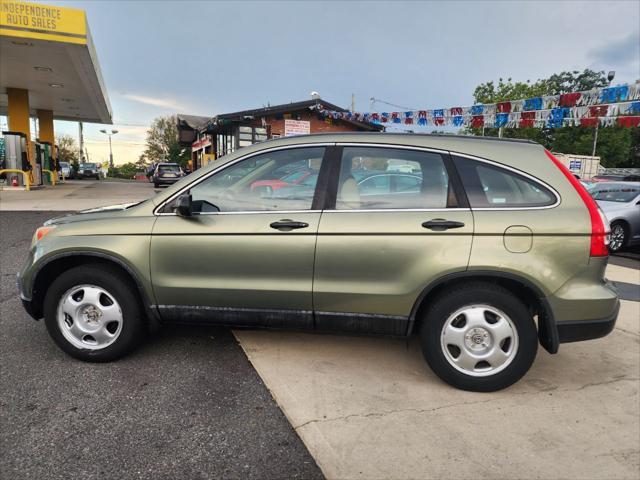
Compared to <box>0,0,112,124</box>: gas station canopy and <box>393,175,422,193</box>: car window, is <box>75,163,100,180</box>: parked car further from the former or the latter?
<box>393,175,422,193</box>: car window

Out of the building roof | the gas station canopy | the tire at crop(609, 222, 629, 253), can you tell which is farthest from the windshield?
the building roof

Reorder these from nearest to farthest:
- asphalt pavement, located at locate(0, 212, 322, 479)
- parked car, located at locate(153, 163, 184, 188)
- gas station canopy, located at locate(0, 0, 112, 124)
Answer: asphalt pavement, located at locate(0, 212, 322, 479) → gas station canopy, located at locate(0, 0, 112, 124) → parked car, located at locate(153, 163, 184, 188)

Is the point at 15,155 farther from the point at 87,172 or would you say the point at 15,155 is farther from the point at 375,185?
the point at 87,172

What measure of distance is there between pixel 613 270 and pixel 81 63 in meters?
17.9

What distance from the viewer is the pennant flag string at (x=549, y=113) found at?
36.5 feet

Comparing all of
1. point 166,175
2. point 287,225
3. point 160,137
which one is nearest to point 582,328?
point 287,225

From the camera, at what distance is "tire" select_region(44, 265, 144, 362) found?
3266 mm

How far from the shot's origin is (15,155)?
19156mm

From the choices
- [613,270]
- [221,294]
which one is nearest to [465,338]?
[221,294]

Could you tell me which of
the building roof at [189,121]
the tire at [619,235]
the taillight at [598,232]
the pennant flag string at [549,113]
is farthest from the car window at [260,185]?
the building roof at [189,121]

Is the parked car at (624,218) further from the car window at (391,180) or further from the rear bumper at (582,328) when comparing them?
the car window at (391,180)

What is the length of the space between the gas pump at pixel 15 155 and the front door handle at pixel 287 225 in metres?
20.1

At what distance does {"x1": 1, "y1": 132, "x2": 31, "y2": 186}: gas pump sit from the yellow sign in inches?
282

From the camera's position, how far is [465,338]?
2.97m
